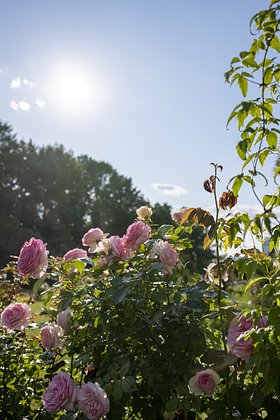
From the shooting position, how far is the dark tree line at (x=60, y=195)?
33125 millimetres

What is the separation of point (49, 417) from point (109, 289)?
0.77 metres

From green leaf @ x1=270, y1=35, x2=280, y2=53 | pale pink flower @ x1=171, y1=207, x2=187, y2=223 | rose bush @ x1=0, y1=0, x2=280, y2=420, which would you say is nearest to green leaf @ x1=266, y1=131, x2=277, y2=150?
rose bush @ x1=0, y1=0, x2=280, y2=420

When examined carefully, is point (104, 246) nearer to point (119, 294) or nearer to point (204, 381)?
point (119, 294)

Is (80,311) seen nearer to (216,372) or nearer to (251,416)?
(216,372)

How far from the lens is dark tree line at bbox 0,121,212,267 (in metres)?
33.1

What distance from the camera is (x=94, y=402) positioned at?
4.96 feet

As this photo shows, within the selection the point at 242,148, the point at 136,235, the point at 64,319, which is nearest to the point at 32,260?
the point at 64,319

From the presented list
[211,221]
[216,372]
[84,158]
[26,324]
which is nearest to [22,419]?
[26,324]

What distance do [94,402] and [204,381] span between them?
41 cm

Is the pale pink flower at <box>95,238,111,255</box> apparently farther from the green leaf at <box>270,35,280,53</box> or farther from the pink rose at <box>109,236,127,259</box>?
the green leaf at <box>270,35,280,53</box>

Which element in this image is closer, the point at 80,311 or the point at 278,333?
the point at 278,333

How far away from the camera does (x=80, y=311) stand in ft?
6.09

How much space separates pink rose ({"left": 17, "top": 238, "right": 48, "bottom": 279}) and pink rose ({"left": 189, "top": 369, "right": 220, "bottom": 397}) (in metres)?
0.87

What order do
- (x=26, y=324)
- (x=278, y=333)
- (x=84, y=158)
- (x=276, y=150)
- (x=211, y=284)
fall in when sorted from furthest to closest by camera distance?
(x=84, y=158) < (x=26, y=324) < (x=211, y=284) < (x=276, y=150) < (x=278, y=333)
